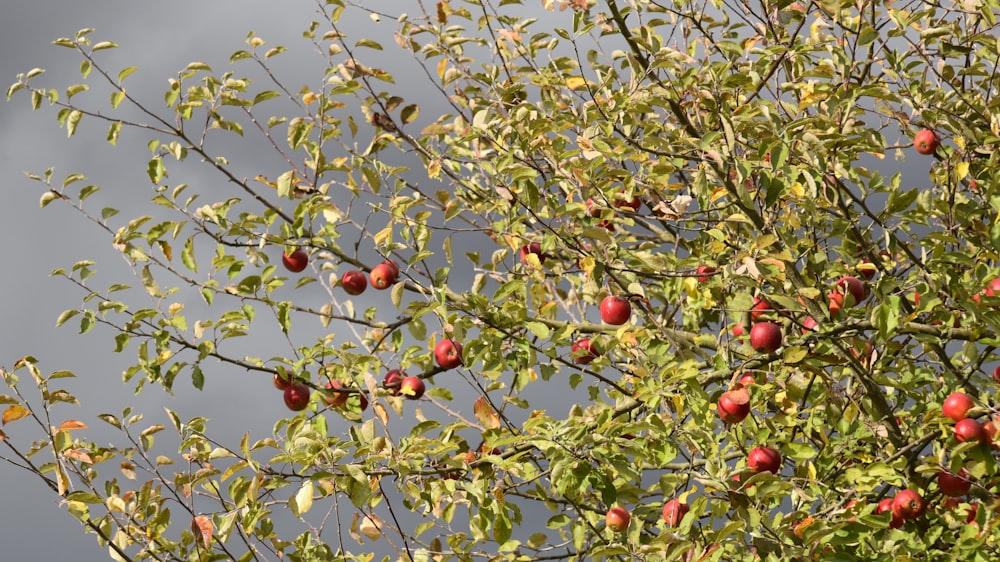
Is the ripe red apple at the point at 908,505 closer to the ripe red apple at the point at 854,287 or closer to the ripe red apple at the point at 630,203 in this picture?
the ripe red apple at the point at 854,287

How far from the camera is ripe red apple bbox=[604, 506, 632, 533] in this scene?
158 inches

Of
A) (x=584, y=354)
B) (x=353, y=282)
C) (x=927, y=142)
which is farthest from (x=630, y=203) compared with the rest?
(x=927, y=142)

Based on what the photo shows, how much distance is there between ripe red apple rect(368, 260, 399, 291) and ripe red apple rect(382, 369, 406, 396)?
414 millimetres

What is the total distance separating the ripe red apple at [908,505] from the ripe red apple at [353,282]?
8.87ft

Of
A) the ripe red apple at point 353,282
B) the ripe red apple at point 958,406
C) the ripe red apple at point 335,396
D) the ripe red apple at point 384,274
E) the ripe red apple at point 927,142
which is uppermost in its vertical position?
the ripe red apple at point 927,142

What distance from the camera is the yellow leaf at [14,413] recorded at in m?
3.94

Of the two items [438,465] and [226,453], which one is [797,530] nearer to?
[438,465]

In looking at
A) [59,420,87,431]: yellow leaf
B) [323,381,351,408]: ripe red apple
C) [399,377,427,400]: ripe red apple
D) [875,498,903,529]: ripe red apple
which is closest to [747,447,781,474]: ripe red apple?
[875,498,903,529]: ripe red apple

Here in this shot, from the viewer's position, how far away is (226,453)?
3.66 metres

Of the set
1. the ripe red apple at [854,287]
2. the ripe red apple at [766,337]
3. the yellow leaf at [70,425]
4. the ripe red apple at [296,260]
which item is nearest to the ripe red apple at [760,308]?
the ripe red apple at [766,337]

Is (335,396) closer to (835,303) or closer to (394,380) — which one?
(394,380)

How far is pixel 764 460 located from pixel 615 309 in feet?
3.03

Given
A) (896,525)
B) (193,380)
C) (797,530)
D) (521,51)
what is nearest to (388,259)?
(193,380)

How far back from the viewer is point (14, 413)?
3.95 m
